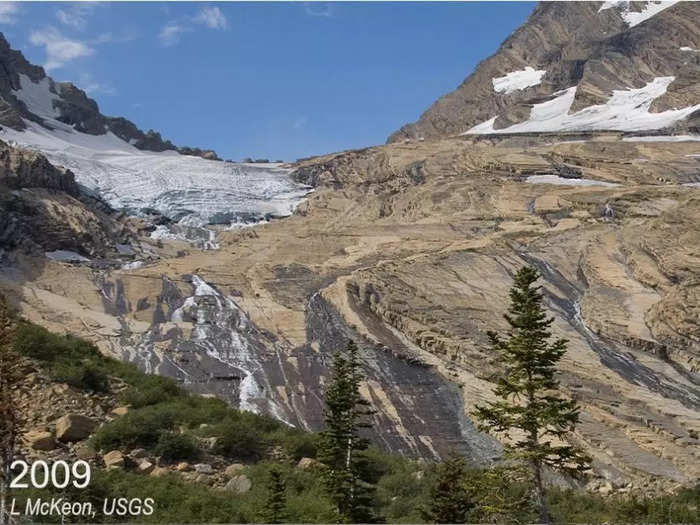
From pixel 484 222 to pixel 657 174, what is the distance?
18.7 meters

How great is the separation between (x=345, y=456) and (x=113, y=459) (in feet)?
16.7

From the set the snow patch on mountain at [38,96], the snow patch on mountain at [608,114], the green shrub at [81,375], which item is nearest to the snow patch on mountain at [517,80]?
the snow patch on mountain at [608,114]

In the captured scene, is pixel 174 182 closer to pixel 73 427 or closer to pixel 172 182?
pixel 172 182

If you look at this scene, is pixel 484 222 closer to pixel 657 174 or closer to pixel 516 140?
pixel 657 174

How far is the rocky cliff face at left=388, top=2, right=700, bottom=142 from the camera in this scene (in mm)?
96562

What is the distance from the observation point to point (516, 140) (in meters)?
90.4

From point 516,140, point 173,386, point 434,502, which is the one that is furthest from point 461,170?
point 434,502

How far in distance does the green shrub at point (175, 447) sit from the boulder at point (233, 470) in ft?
2.98

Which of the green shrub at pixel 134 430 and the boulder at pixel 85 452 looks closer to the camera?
the boulder at pixel 85 452

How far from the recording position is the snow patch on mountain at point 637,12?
134m

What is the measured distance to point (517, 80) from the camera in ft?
443

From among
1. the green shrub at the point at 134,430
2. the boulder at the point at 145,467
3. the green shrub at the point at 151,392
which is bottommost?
the boulder at the point at 145,467

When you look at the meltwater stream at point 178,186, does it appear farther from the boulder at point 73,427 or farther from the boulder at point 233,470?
the boulder at point 233,470

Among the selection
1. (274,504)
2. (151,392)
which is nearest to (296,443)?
(151,392)
